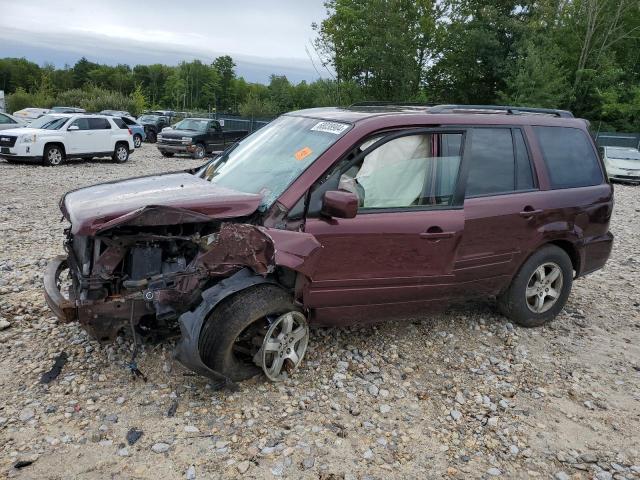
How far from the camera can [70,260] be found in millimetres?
3760

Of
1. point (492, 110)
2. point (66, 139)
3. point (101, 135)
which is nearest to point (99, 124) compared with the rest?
point (101, 135)

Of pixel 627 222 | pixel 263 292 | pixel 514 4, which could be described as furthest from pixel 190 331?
pixel 514 4

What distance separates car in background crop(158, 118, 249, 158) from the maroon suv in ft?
52.2

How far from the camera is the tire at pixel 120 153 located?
1769cm

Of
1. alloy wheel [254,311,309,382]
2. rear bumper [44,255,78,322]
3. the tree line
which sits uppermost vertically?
the tree line

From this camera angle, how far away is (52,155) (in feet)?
51.7

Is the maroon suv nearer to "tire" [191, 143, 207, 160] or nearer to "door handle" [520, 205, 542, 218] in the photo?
"door handle" [520, 205, 542, 218]

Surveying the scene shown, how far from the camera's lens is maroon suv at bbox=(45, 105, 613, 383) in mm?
3234

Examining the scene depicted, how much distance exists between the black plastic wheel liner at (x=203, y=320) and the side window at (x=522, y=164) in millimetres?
2458

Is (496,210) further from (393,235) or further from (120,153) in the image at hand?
(120,153)

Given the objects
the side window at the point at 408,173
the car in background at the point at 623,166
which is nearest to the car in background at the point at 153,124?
the car in background at the point at 623,166

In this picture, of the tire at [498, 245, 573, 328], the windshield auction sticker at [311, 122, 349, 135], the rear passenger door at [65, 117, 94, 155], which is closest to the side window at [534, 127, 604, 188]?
the tire at [498, 245, 573, 328]

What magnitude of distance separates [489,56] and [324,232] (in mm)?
35949

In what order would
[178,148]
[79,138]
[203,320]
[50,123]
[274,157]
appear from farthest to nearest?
[178,148]
[79,138]
[50,123]
[274,157]
[203,320]
